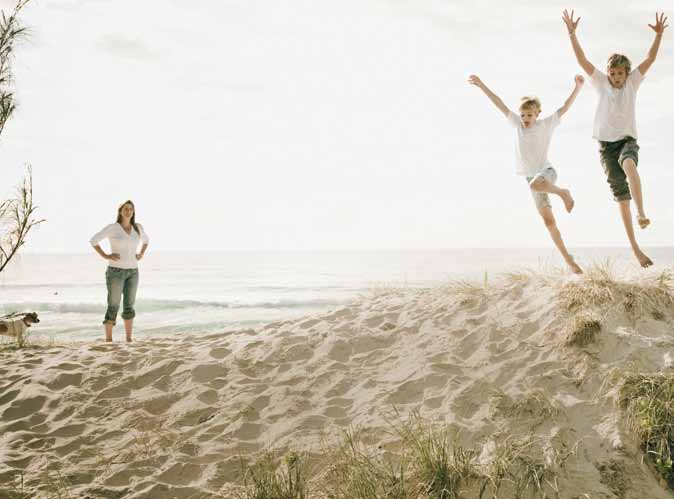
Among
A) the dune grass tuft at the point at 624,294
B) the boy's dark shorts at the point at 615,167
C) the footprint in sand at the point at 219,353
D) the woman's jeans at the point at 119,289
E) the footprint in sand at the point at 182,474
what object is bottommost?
the footprint in sand at the point at 182,474

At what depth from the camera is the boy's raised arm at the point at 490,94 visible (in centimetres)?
612

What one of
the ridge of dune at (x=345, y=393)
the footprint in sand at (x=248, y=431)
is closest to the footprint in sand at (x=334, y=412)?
the ridge of dune at (x=345, y=393)

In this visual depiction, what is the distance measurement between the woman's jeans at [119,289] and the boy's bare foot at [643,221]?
6.86 metres

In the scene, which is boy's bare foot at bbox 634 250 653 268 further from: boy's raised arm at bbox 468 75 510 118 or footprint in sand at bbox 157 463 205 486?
footprint in sand at bbox 157 463 205 486

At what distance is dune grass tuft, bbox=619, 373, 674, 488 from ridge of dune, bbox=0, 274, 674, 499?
0.32 feet

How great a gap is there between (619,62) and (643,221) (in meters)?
1.69

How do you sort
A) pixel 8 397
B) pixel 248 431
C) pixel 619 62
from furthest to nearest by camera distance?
1. pixel 8 397
2. pixel 619 62
3. pixel 248 431

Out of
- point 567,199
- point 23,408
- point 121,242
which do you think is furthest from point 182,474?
point 567,199

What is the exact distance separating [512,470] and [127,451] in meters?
3.15

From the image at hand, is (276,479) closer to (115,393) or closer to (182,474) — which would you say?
(182,474)

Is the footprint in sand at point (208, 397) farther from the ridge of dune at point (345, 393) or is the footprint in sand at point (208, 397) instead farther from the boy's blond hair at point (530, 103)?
the boy's blond hair at point (530, 103)

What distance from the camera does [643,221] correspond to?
5.50 meters

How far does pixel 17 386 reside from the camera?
5.94m

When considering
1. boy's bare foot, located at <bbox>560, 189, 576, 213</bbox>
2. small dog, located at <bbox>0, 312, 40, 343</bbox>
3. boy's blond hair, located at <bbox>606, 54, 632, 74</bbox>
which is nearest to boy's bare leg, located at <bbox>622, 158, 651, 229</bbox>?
boy's bare foot, located at <bbox>560, 189, 576, 213</bbox>
